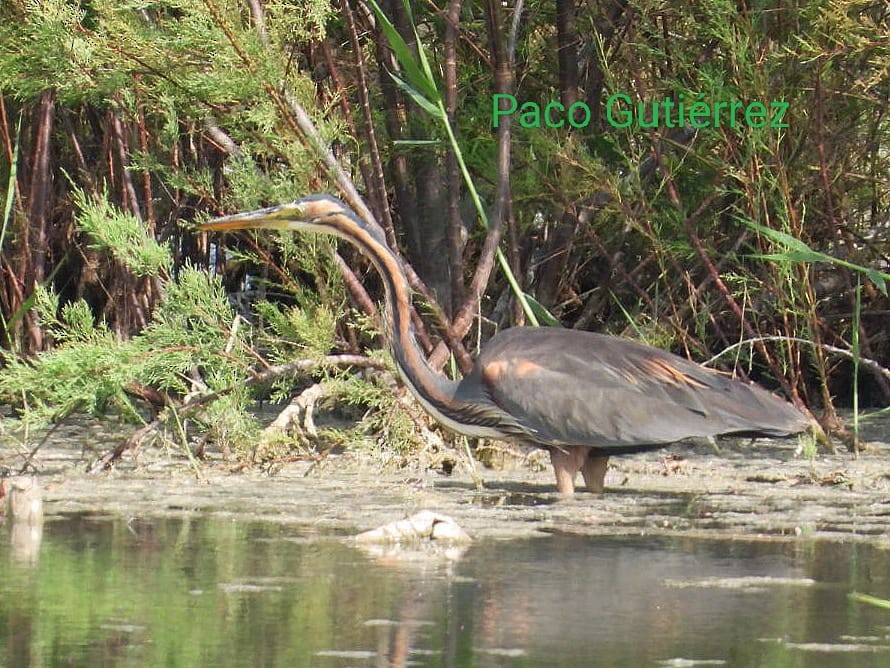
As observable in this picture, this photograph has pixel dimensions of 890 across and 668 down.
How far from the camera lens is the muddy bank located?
5.45 metres

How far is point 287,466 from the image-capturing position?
7059mm

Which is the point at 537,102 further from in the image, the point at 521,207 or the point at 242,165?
the point at 242,165

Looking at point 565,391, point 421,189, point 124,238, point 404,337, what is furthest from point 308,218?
point 421,189

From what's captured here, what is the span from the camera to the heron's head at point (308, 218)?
254 inches

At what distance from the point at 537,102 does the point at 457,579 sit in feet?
14.8

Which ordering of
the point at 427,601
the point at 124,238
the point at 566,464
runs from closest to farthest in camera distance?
the point at 427,601
the point at 566,464
the point at 124,238

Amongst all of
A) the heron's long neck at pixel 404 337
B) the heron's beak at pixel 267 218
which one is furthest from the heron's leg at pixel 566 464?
the heron's beak at pixel 267 218

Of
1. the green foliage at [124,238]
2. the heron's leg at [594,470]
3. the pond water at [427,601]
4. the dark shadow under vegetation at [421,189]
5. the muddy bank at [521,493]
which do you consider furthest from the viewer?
the dark shadow under vegetation at [421,189]

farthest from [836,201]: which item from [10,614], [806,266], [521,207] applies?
[10,614]

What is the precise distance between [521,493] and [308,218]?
1.39 meters

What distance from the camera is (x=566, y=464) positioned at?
248 inches

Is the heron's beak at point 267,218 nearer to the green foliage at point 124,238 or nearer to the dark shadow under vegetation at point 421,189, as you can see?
the dark shadow under vegetation at point 421,189

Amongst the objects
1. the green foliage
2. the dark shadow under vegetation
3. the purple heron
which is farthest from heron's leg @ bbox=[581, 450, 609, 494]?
the green foliage

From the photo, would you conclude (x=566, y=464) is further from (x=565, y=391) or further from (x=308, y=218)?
(x=308, y=218)
